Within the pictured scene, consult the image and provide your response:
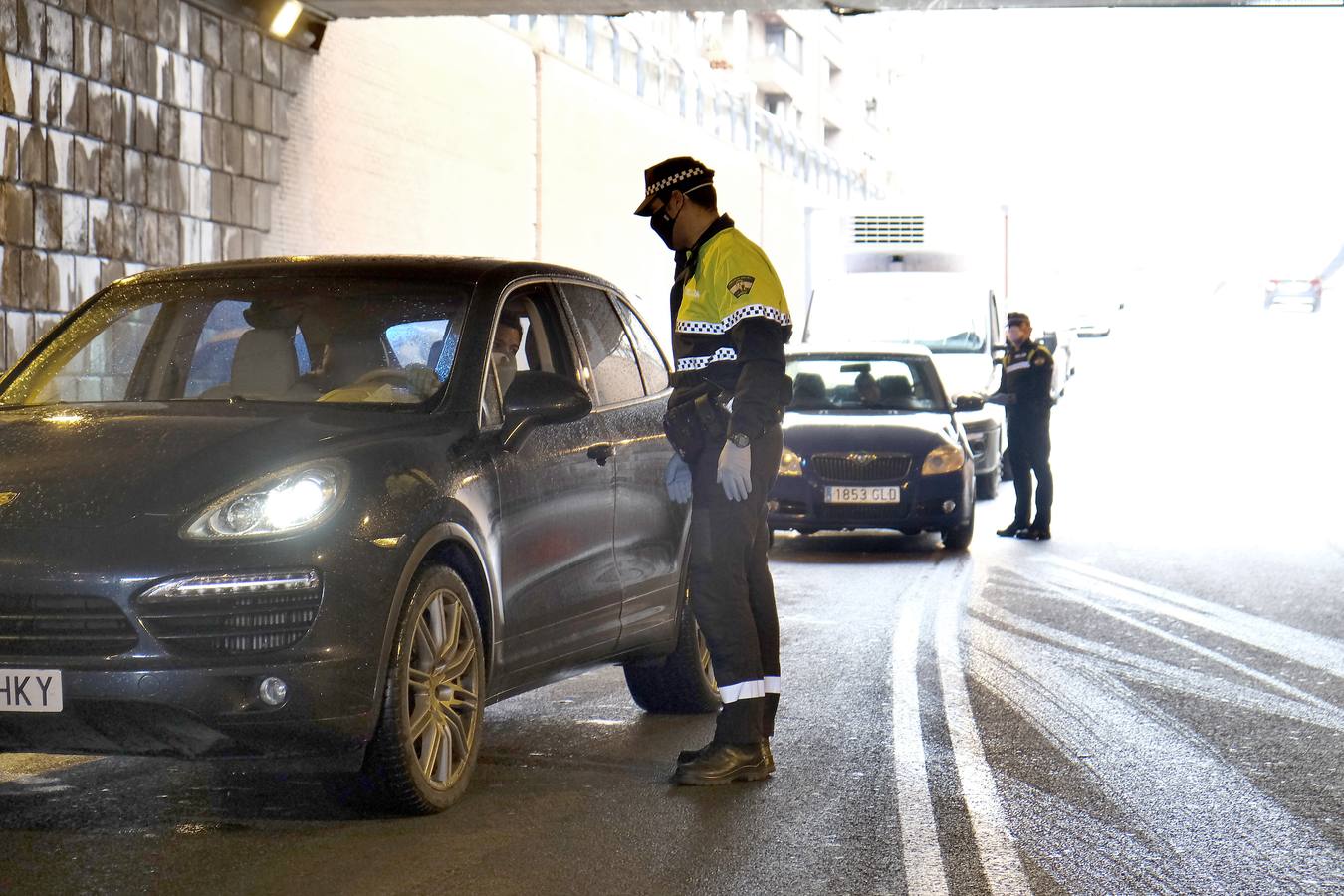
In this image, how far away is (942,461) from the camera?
47.4ft

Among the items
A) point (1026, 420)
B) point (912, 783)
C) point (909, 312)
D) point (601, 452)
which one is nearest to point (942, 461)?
point (1026, 420)

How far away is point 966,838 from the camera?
5523 millimetres

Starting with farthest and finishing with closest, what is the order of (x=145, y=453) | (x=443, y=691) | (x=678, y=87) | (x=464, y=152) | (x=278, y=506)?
(x=678, y=87) < (x=464, y=152) < (x=443, y=691) < (x=145, y=453) < (x=278, y=506)

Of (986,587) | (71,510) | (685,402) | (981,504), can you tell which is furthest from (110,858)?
(981,504)

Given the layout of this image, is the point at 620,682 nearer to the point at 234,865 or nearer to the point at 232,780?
the point at 232,780

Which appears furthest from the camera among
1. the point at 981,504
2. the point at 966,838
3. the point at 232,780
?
the point at 981,504

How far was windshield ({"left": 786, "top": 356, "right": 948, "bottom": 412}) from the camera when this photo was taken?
15.6 meters

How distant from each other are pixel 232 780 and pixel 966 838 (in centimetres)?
225

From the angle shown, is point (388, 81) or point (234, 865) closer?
point (234, 865)

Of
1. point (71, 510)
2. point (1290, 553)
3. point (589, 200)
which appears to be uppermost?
point (589, 200)

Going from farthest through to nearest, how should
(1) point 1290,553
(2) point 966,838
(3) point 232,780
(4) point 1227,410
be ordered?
(4) point 1227,410 → (1) point 1290,553 → (3) point 232,780 → (2) point 966,838

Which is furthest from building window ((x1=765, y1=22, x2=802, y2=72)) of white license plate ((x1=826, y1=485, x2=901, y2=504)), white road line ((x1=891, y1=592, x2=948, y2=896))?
white road line ((x1=891, y1=592, x2=948, y2=896))

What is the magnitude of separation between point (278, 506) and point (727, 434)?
5.19 feet

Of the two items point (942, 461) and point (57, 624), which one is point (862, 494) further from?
point (57, 624)
